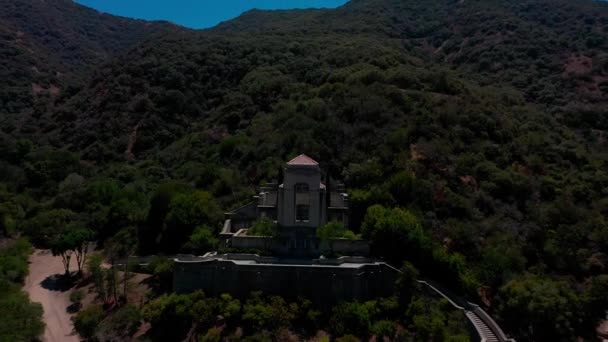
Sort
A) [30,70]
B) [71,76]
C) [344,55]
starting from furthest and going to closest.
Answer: [71,76], [30,70], [344,55]

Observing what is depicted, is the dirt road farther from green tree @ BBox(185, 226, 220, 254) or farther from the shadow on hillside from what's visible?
green tree @ BBox(185, 226, 220, 254)

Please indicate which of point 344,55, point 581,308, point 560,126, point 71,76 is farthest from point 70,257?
point 71,76

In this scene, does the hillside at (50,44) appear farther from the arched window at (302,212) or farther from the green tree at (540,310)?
the green tree at (540,310)

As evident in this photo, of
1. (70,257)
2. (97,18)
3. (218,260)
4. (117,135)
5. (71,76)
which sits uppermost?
(97,18)

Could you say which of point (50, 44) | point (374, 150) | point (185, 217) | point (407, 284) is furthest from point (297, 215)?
point (50, 44)

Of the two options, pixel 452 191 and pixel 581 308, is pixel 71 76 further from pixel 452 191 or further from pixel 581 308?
pixel 581 308

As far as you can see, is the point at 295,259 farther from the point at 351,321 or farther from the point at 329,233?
the point at 351,321

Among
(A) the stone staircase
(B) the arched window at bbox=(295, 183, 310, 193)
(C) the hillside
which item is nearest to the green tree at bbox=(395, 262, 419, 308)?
(A) the stone staircase
